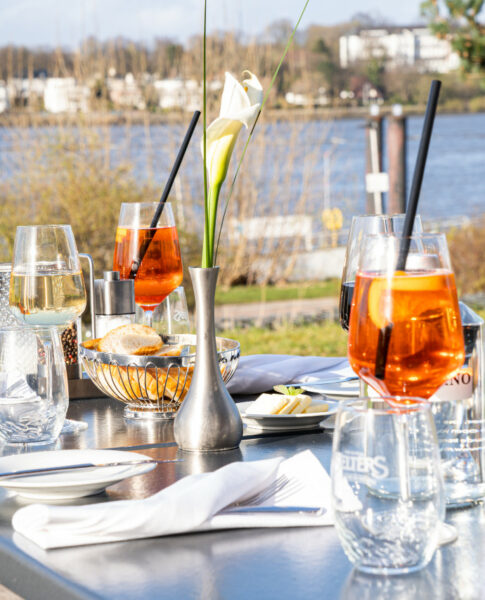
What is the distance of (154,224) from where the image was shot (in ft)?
5.76

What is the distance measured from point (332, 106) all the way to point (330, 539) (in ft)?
25.7

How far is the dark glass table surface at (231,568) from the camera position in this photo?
821 mm

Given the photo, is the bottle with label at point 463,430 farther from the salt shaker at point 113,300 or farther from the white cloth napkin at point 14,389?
the salt shaker at point 113,300

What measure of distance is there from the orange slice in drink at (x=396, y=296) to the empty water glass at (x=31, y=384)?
0.52 m

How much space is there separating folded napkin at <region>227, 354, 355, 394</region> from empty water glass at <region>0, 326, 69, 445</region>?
49cm

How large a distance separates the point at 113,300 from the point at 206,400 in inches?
21.1

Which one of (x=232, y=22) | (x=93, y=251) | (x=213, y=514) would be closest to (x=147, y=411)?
(x=213, y=514)

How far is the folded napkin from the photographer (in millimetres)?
1776

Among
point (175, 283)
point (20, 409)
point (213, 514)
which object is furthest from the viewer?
point (175, 283)

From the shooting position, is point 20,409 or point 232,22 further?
point 232,22

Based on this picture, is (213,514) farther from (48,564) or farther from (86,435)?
(86,435)

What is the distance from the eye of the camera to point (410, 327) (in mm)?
972

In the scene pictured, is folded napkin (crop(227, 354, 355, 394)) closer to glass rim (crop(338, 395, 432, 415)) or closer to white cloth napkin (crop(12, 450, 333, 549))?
white cloth napkin (crop(12, 450, 333, 549))

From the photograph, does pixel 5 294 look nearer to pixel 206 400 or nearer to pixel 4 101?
pixel 206 400
